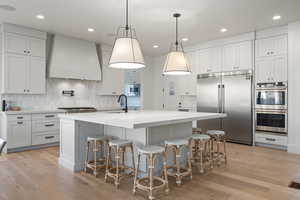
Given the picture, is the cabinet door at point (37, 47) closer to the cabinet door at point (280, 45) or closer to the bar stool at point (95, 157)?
the bar stool at point (95, 157)

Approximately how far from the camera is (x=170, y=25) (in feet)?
14.9

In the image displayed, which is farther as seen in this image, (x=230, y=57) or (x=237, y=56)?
(x=230, y=57)

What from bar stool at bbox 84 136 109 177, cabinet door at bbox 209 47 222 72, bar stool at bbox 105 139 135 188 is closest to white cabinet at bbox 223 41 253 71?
cabinet door at bbox 209 47 222 72

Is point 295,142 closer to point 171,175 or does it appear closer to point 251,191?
point 251,191

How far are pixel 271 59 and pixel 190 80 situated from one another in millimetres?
2283

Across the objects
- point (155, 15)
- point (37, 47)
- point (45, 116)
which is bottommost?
point (45, 116)

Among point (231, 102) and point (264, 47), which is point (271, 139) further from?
point (264, 47)

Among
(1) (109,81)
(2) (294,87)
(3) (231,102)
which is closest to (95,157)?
(1) (109,81)

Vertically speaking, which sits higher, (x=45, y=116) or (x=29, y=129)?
(x=45, y=116)

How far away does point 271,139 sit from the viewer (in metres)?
4.71

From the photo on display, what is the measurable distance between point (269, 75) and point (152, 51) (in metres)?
3.72

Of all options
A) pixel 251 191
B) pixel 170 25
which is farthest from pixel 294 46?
pixel 251 191

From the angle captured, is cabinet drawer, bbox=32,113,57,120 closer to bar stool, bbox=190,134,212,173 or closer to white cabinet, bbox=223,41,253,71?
bar stool, bbox=190,134,212,173

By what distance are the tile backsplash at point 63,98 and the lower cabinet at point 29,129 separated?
1.78 ft
